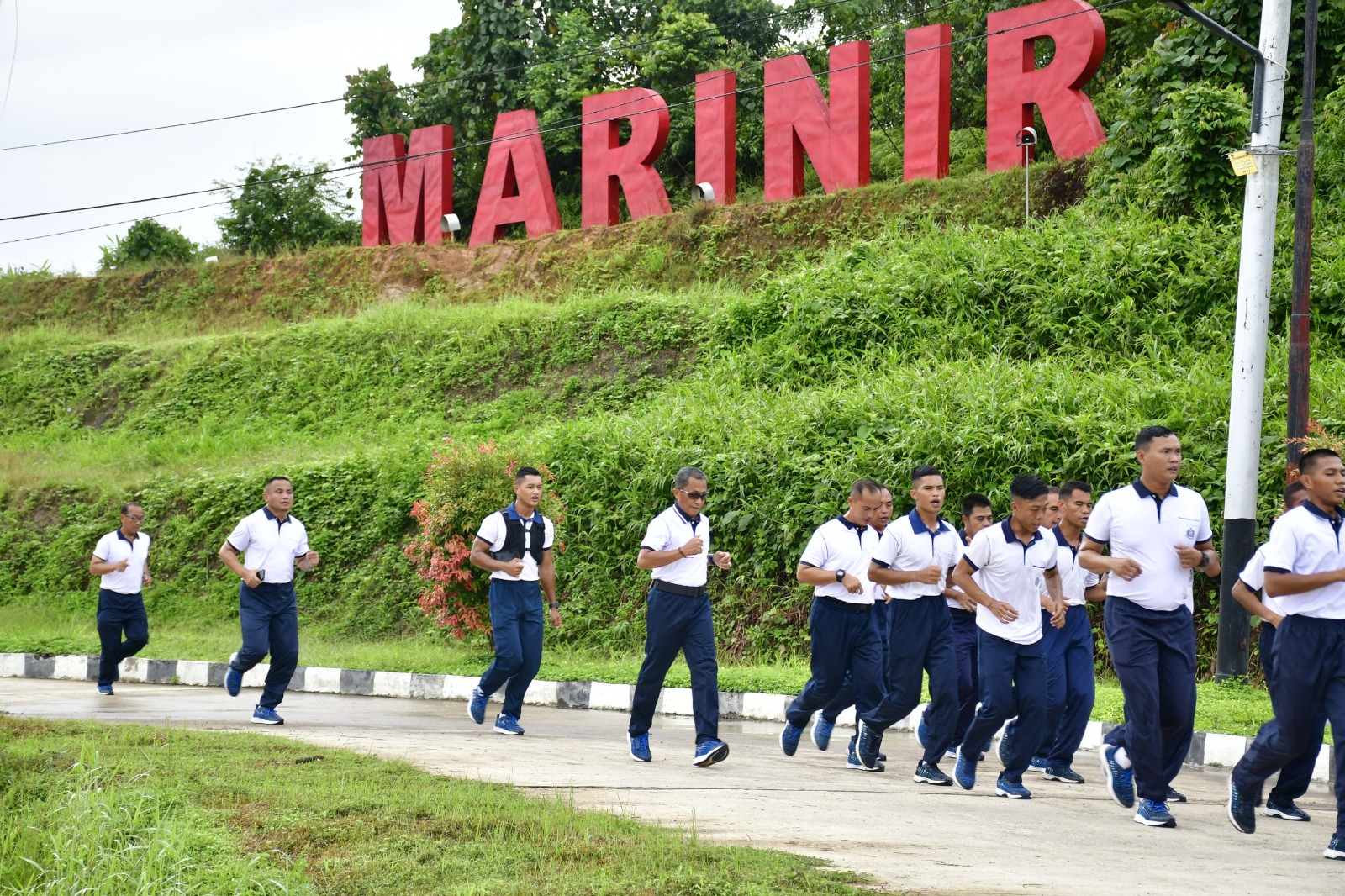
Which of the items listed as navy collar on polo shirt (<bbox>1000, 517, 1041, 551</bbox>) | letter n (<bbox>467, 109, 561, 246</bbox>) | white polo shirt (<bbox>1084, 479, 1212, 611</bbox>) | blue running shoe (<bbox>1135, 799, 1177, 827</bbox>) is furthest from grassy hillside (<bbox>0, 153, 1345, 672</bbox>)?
blue running shoe (<bbox>1135, 799, 1177, 827</bbox>)

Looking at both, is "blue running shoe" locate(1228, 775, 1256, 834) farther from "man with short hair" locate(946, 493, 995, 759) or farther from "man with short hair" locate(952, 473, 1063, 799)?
"man with short hair" locate(946, 493, 995, 759)

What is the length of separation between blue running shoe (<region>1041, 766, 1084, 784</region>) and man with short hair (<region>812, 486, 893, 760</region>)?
1130 millimetres

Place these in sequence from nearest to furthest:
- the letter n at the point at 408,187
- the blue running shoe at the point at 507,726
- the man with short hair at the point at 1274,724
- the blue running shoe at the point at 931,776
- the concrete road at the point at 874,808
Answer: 1. the concrete road at the point at 874,808
2. the man with short hair at the point at 1274,724
3. the blue running shoe at the point at 931,776
4. the blue running shoe at the point at 507,726
5. the letter n at the point at 408,187

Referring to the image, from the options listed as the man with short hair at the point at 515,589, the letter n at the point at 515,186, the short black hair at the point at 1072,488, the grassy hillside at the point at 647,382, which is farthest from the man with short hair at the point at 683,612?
the letter n at the point at 515,186

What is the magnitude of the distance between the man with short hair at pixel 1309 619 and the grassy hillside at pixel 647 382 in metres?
6.05

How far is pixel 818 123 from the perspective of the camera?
24547 millimetres

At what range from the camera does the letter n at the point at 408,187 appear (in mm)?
30438

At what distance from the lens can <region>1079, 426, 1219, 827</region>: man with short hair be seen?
6457 millimetres

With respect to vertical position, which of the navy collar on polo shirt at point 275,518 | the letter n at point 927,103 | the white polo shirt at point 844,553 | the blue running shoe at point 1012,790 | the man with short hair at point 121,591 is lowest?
the blue running shoe at point 1012,790

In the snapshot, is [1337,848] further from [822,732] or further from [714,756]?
[822,732]

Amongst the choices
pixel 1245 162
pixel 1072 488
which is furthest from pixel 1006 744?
pixel 1245 162

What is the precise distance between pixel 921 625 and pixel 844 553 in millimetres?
671

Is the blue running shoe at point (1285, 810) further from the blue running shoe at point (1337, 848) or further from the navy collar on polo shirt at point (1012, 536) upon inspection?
the navy collar on polo shirt at point (1012, 536)

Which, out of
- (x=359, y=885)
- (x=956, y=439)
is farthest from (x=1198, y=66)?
(x=359, y=885)
